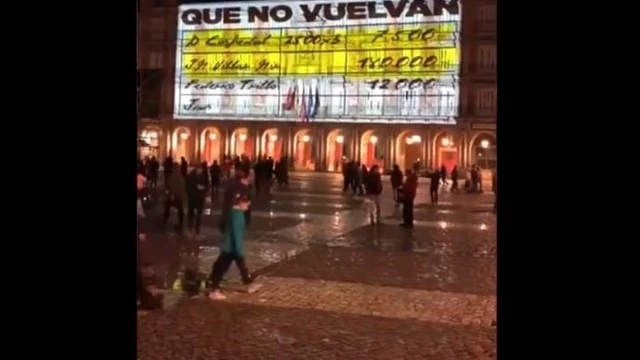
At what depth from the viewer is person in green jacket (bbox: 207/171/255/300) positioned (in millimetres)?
4363

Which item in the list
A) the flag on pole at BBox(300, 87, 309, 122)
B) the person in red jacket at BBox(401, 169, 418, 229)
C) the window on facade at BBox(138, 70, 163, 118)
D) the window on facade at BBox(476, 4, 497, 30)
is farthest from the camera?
the person in red jacket at BBox(401, 169, 418, 229)

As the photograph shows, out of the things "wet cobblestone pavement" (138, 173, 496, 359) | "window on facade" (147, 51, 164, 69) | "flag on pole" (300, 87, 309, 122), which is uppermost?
"window on facade" (147, 51, 164, 69)

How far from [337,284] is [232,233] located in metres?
0.88

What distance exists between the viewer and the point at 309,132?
4203 mm

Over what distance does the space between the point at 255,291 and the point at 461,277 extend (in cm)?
149

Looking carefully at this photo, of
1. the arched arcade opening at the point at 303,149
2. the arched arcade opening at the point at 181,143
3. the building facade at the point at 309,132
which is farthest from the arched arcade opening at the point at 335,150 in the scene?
the arched arcade opening at the point at 181,143

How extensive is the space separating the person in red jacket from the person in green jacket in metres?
1.06

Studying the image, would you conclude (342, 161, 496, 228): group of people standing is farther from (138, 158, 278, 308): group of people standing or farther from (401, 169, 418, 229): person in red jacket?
(138, 158, 278, 308): group of people standing

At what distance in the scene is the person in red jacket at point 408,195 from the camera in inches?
182

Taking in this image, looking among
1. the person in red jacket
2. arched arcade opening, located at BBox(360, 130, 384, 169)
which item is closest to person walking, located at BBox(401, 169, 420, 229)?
the person in red jacket

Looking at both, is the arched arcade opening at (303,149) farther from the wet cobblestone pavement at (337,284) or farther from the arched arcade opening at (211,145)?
the arched arcade opening at (211,145)

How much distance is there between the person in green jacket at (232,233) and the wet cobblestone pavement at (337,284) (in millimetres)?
144
